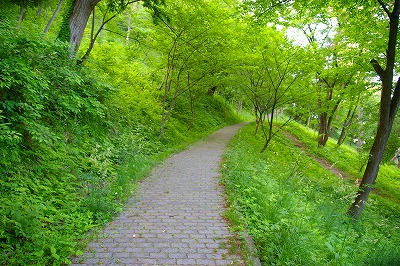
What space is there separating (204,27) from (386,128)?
7.42 metres

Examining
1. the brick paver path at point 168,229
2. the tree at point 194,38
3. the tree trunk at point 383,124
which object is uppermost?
the tree at point 194,38

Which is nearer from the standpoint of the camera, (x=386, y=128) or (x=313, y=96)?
(x=386, y=128)

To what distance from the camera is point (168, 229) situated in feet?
14.0

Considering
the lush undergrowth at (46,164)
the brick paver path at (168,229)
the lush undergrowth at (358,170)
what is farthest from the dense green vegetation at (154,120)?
the brick paver path at (168,229)

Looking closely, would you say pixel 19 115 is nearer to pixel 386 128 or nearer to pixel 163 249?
pixel 163 249

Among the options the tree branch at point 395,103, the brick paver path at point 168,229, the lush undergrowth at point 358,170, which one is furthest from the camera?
the lush undergrowth at point 358,170

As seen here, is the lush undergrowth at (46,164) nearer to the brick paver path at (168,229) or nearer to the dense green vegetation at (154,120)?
the dense green vegetation at (154,120)

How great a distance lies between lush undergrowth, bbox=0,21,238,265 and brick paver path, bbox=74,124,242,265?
333mm

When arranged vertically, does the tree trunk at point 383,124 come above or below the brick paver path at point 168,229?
above

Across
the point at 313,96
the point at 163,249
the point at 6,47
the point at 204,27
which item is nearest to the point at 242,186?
the point at 163,249

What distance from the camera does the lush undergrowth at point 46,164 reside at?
3332 mm

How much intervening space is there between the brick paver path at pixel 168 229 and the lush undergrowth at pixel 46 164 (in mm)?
333

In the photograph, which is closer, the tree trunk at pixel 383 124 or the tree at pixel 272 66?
the tree trunk at pixel 383 124

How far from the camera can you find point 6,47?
387 cm
